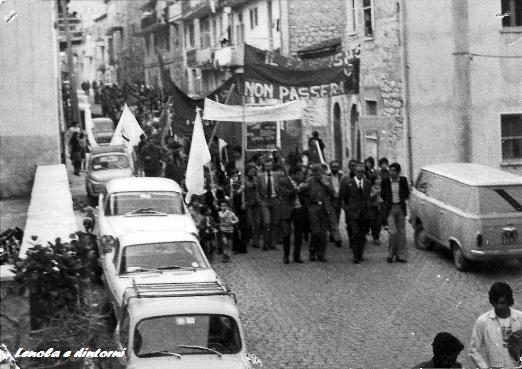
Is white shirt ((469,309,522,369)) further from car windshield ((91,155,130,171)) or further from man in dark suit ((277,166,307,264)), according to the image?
car windshield ((91,155,130,171))

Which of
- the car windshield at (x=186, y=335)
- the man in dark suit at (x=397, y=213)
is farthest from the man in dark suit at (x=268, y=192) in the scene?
the car windshield at (x=186, y=335)

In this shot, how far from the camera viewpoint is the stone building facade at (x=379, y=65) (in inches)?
449

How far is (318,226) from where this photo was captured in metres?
14.3

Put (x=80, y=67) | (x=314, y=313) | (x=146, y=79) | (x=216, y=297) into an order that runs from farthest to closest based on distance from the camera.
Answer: (x=80, y=67), (x=146, y=79), (x=314, y=313), (x=216, y=297)

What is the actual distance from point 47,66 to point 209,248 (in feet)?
20.0

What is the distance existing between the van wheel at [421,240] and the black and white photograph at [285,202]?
0.09 feet

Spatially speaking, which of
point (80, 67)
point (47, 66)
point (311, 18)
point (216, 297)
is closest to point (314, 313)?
point (216, 297)

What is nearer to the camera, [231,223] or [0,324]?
[0,324]

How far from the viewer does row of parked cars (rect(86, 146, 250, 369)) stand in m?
7.68

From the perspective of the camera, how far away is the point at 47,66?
18.9 meters

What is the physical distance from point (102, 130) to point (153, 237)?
13.1 meters

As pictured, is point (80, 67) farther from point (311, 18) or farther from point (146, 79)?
point (311, 18)

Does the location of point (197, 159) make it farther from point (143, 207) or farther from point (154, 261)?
point (154, 261)

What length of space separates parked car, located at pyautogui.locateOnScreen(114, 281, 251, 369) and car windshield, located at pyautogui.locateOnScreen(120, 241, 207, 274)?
8.13ft
